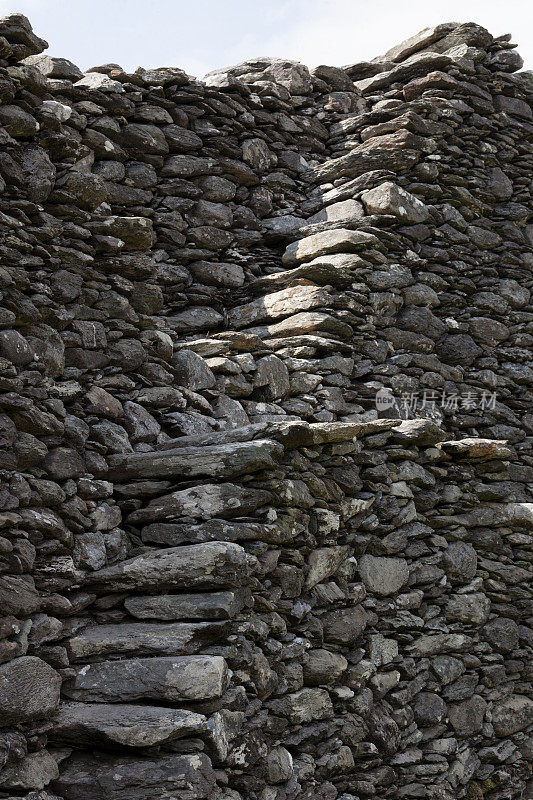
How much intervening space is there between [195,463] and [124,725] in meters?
1.97

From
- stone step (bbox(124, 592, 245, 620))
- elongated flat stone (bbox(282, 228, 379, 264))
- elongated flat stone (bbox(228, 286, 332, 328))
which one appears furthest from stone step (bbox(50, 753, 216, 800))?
elongated flat stone (bbox(282, 228, 379, 264))

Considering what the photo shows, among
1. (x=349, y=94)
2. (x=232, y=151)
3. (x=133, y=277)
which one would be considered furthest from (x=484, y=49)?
(x=133, y=277)

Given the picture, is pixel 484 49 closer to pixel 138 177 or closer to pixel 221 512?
pixel 138 177

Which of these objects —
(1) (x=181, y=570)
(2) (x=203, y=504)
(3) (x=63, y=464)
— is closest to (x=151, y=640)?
(1) (x=181, y=570)

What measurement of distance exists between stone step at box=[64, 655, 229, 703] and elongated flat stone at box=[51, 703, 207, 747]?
8cm

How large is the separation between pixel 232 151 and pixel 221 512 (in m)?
5.60

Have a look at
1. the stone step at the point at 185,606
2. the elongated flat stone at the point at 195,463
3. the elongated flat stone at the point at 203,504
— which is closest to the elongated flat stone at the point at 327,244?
the elongated flat stone at the point at 195,463

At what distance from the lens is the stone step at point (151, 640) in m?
5.35

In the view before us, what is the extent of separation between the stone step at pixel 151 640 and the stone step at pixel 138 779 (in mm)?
650

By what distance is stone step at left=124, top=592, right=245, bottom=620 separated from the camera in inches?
217

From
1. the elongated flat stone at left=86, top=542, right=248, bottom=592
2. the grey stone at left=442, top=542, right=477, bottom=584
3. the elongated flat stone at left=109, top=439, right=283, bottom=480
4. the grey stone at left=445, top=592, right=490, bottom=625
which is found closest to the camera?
the elongated flat stone at left=86, top=542, right=248, bottom=592

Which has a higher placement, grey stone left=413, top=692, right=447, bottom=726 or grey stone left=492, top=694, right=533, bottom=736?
grey stone left=413, top=692, right=447, bottom=726

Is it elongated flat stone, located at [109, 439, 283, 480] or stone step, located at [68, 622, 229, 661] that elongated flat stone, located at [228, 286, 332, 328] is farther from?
stone step, located at [68, 622, 229, 661]

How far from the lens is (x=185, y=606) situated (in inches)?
219
